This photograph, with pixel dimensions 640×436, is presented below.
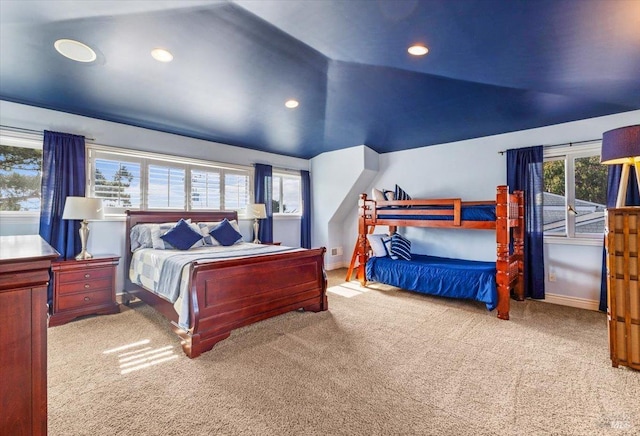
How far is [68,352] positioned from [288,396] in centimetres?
197

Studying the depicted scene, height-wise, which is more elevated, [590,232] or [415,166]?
[415,166]

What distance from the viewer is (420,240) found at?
5082 millimetres

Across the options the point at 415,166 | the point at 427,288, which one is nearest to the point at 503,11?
the point at 427,288

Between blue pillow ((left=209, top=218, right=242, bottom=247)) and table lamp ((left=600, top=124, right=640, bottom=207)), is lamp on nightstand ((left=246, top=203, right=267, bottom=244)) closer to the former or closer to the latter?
blue pillow ((left=209, top=218, right=242, bottom=247))

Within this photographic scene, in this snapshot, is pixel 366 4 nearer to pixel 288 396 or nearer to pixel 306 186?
pixel 288 396

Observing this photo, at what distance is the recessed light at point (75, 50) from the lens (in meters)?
2.39

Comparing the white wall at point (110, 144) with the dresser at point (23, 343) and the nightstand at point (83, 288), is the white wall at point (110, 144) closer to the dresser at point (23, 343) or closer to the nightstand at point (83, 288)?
the nightstand at point (83, 288)

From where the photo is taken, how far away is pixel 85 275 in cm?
326

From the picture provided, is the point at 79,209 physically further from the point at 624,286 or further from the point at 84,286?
the point at 624,286

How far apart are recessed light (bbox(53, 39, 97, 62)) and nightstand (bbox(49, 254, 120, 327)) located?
201cm

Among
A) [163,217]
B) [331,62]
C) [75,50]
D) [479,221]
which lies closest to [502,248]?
[479,221]

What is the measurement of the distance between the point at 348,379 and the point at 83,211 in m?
3.19

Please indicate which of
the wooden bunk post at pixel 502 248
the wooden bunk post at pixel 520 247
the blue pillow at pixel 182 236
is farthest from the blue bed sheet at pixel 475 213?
the blue pillow at pixel 182 236

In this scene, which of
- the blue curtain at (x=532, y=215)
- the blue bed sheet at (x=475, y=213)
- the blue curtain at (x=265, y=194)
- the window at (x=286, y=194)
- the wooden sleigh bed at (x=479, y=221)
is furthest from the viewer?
the window at (x=286, y=194)
